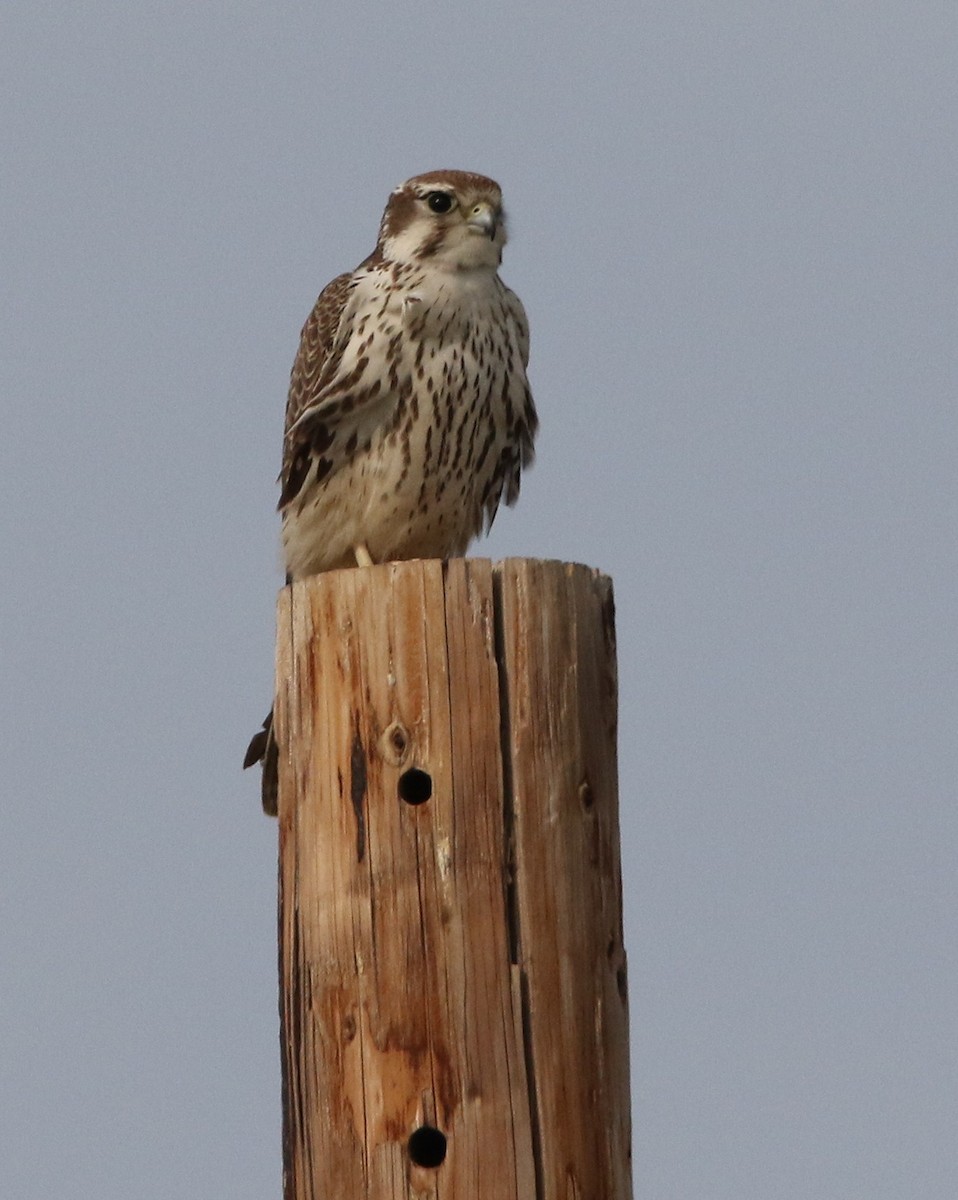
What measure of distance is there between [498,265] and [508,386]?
1.42ft

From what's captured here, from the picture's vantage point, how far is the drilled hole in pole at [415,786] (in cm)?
400

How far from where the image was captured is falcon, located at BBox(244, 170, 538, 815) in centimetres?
593

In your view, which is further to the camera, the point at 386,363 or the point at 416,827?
the point at 386,363

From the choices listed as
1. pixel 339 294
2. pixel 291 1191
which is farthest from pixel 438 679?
pixel 339 294

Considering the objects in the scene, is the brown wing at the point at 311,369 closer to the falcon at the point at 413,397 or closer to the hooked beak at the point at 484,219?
the falcon at the point at 413,397

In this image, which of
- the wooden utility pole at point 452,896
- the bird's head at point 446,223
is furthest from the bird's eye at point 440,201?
the wooden utility pole at point 452,896

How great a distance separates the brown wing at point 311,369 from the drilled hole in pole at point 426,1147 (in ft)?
8.70

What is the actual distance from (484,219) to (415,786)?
2.66 meters

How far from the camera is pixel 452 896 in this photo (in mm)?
3910

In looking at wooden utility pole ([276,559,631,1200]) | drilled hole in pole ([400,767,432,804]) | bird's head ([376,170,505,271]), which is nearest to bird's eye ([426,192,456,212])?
bird's head ([376,170,505,271])

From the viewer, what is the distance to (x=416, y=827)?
3963 millimetres

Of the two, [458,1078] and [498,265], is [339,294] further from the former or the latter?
[458,1078]

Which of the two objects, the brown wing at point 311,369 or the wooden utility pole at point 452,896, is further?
the brown wing at point 311,369

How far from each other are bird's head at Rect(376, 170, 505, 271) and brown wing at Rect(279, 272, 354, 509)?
0.72 ft
